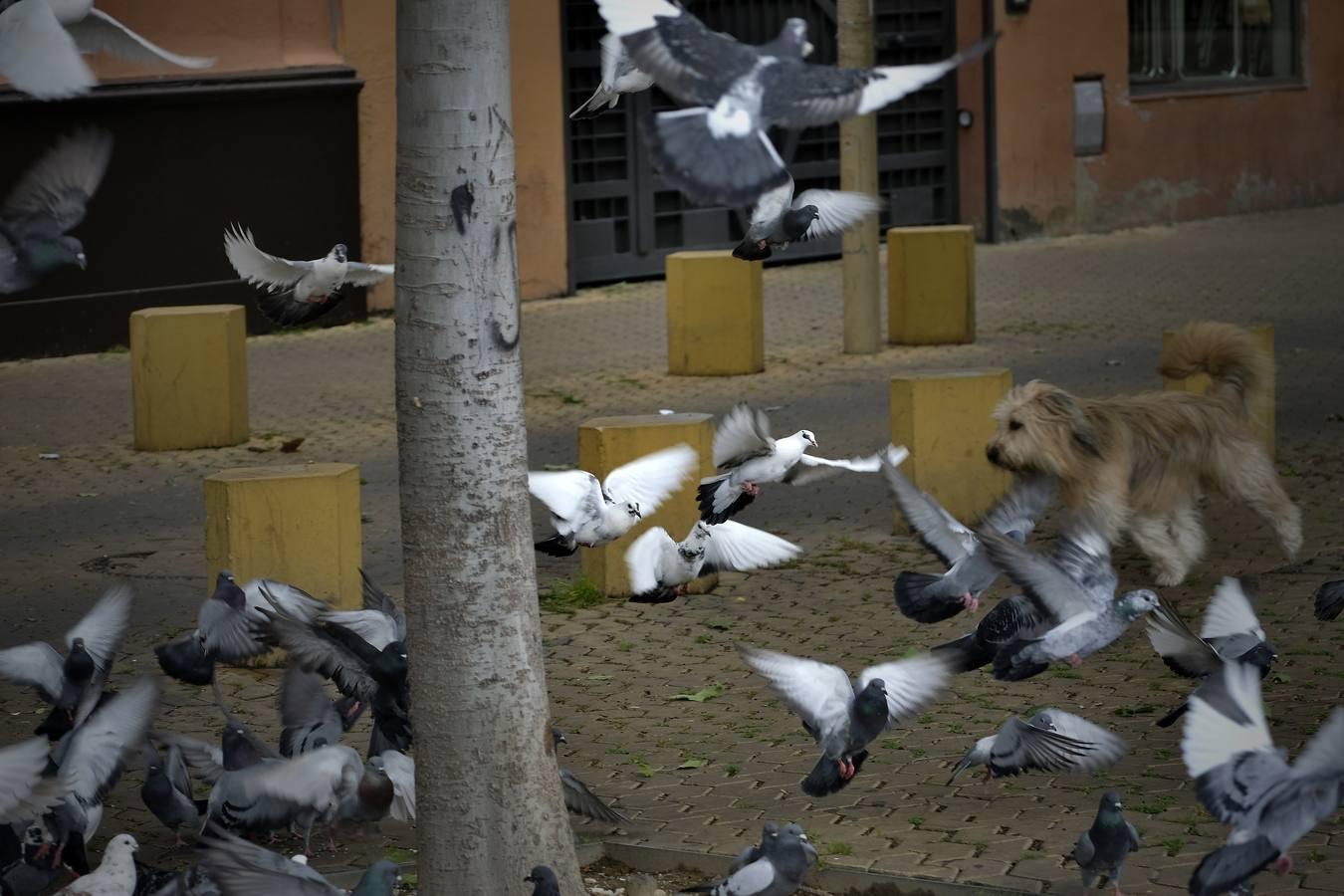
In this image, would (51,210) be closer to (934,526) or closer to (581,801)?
(581,801)

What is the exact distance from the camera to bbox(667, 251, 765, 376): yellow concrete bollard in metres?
14.3

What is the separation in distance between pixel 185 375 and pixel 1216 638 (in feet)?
25.4

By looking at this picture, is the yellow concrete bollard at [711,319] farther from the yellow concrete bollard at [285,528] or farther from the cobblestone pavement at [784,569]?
the yellow concrete bollard at [285,528]

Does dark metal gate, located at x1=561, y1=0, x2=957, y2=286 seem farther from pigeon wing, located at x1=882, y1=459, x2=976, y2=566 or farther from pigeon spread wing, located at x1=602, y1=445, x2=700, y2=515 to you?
pigeon wing, located at x1=882, y1=459, x2=976, y2=566

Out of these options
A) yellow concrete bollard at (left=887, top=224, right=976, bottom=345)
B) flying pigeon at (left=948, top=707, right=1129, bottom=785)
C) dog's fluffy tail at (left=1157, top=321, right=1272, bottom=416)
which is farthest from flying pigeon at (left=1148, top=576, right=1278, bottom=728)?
yellow concrete bollard at (left=887, top=224, right=976, bottom=345)

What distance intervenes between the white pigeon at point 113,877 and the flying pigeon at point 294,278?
2.28 metres

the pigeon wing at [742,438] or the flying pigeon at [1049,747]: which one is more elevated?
the pigeon wing at [742,438]

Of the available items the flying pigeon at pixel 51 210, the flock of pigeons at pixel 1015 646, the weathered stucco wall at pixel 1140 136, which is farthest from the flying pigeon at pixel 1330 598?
the weathered stucco wall at pixel 1140 136

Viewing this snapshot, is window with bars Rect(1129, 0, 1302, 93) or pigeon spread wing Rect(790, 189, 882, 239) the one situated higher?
window with bars Rect(1129, 0, 1302, 93)

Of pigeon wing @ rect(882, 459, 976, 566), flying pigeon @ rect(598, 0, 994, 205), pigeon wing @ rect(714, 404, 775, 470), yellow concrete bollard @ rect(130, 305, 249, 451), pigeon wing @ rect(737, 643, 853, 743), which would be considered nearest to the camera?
flying pigeon @ rect(598, 0, 994, 205)

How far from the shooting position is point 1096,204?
72.8ft

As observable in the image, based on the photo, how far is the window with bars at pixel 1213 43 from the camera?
902 inches

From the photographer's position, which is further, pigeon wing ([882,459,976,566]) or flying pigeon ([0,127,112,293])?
pigeon wing ([882,459,976,566])

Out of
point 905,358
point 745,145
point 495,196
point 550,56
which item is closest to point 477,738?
point 495,196
